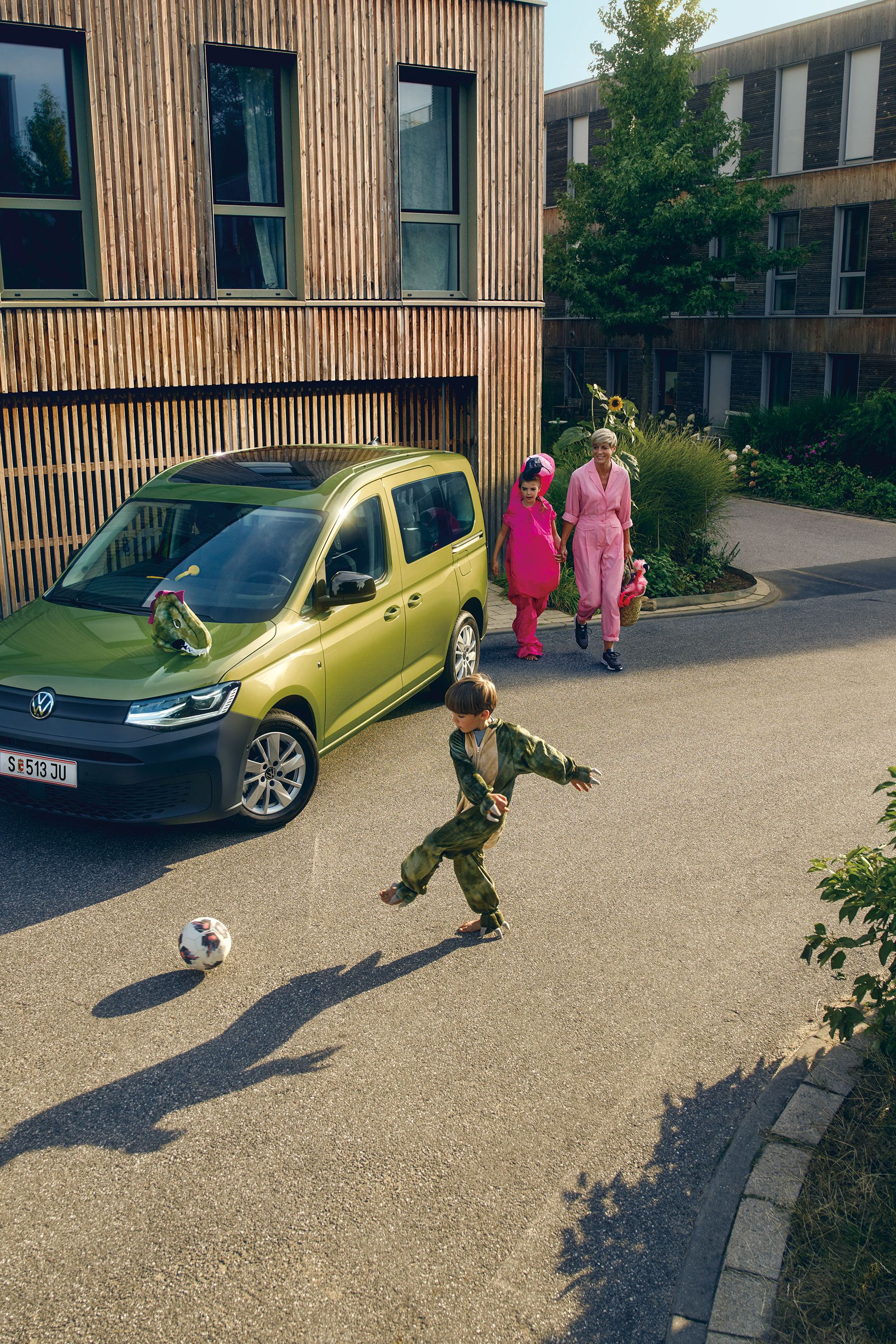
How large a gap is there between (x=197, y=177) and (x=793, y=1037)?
10362mm

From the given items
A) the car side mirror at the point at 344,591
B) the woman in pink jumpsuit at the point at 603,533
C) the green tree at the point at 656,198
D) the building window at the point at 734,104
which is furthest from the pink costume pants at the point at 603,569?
the building window at the point at 734,104

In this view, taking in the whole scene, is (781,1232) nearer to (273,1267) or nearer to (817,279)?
(273,1267)

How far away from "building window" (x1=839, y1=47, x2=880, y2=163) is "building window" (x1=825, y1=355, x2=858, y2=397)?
441 cm

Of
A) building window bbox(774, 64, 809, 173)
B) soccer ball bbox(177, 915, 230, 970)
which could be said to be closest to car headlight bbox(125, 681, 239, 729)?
soccer ball bbox(177, 915, 230, 970)

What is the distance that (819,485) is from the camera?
2358 cm

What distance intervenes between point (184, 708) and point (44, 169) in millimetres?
7821

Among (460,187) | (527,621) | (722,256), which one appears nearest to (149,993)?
(527,621)

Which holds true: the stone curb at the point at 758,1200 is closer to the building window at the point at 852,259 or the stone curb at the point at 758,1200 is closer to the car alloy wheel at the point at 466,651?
the car alloy wheel at the point at 466,651

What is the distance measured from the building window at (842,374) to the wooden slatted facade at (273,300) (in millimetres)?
16858

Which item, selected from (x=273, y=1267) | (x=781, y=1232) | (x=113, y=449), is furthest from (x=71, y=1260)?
(x=113, y=449)

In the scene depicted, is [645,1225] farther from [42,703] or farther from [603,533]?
[603,533]

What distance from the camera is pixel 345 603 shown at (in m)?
7.44

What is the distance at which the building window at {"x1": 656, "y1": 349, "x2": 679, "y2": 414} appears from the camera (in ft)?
115

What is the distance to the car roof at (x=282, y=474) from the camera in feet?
26.2
